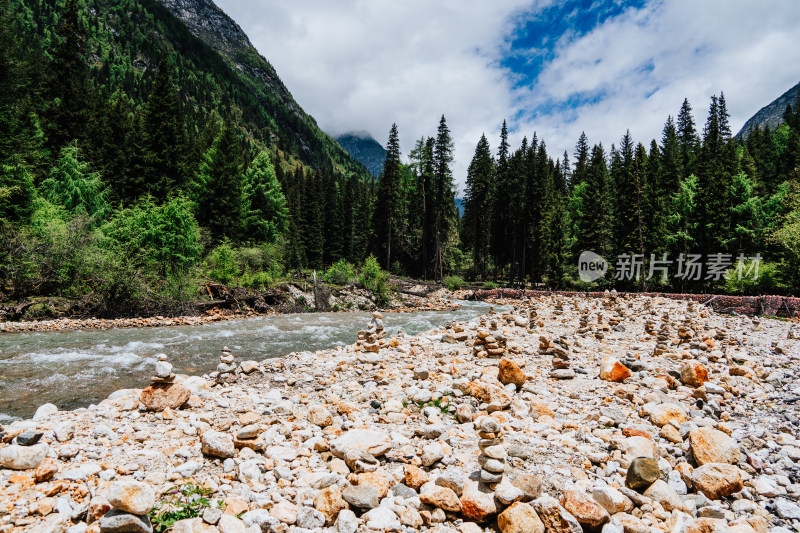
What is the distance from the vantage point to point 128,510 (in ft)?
6.92

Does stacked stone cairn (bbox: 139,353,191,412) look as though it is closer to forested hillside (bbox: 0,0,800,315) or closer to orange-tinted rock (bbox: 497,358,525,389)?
orange-tinted rock (bbox: 497,358,525,389)

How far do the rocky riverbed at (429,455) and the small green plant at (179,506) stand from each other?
0.13ft

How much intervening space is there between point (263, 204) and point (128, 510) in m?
37.0

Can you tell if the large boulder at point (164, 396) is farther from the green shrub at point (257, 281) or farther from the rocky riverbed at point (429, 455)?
the green shrub at point (257, 281)

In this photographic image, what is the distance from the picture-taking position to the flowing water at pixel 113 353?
20.1ft

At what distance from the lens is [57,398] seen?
583 centimetres

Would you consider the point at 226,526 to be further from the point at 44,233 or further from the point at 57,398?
the point at 44,233

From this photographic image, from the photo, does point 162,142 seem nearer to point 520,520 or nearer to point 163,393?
point 163,393

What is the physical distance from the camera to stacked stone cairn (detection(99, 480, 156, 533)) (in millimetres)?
2041

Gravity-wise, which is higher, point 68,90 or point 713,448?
point 68,90

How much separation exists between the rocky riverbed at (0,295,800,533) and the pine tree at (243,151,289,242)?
30005 mm

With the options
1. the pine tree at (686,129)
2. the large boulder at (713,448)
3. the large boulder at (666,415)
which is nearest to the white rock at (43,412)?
the large boulder at (713,448)

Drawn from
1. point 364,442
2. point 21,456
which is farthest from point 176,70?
point 364,442

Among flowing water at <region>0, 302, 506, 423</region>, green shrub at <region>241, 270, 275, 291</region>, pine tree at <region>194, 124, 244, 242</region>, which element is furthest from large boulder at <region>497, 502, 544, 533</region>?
pine tree at <region>194, 124, 244, 242</region>
